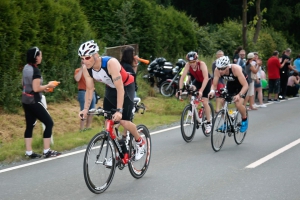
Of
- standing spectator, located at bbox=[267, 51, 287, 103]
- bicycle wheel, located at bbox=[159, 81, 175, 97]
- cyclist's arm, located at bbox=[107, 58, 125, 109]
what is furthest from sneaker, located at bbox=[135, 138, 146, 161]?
standing spectator, located at bbox=[267, 51, 287, 103]

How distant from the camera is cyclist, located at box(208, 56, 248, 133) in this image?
39.1 feet

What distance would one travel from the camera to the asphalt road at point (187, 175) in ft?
27.6

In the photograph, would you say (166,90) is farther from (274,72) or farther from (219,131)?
(219,131)

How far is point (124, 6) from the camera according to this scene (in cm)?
2162

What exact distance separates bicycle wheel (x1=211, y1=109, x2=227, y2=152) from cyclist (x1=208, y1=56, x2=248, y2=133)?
5 centimetres

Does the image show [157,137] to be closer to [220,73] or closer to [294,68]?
[220,73]

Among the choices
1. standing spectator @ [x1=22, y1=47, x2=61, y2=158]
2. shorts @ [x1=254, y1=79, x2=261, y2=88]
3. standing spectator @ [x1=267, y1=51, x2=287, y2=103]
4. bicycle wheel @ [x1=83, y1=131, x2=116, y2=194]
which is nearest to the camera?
bicycle wheel @ [x1=83, y1=131, x2=116, y2=194]

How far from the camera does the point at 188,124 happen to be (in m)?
13.0

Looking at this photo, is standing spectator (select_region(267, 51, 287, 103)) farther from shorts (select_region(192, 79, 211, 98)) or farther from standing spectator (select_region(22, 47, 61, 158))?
standing spectator (select_region(22, 47, 61, 158))

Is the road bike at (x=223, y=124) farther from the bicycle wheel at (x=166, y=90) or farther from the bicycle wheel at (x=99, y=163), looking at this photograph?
the bicycle wheel at (x=166, y=90)

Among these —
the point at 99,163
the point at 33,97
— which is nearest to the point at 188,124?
the point at 33,97

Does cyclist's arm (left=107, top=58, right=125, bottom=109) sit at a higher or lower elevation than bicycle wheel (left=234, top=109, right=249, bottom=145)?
higher

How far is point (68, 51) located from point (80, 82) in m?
3.88

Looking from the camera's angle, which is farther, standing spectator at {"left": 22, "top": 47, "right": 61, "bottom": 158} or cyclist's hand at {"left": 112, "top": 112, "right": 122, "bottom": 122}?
standing spectator at {"left": 22, "top": 47, "right": 61, "bottom": 158}
